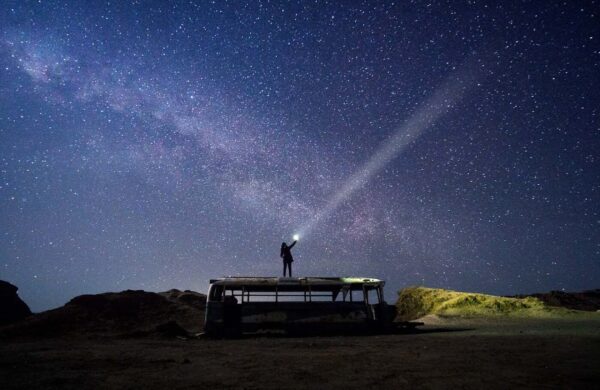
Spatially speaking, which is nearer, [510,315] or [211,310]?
[211,310]

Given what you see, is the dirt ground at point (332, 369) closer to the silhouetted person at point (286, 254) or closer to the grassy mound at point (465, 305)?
the silhouetted person at point (286, 254)

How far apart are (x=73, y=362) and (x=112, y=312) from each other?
24.3 metres

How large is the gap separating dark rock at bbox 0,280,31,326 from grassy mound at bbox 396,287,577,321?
124 feet

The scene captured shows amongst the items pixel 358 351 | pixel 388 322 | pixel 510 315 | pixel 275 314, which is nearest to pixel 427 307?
pixel 510 315

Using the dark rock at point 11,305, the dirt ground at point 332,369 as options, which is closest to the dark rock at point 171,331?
the dirt ground at point 332,369

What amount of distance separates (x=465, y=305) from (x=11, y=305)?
1738 inches

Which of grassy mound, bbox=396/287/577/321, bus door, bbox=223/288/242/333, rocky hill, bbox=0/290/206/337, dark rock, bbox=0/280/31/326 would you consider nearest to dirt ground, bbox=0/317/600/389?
bus door, bbox=223/288/242/333

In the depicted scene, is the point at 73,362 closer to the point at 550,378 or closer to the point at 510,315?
the point at 550,378

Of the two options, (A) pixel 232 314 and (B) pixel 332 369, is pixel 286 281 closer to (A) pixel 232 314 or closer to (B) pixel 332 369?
(A) pixel 232 314

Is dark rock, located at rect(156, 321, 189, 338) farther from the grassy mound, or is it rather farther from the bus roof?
the grassy mound

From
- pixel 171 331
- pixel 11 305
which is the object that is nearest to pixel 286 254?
pixel 171 331

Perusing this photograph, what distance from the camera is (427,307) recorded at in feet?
102

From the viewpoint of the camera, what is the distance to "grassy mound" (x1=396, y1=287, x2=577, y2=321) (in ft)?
83.1

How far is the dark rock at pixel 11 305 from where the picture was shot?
3603 centimetres
